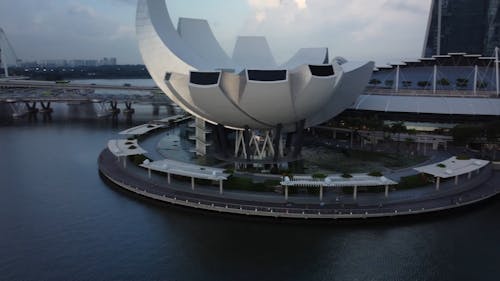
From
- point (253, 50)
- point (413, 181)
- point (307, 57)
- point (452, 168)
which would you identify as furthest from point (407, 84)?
point (413, 181)

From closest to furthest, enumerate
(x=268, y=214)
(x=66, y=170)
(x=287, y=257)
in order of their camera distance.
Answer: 1. (x=287, y=257)
2. (x=268, y=214)
3. (x=66, y=170)

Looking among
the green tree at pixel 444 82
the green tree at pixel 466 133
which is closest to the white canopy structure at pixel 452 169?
the green tree at pixel 466 133

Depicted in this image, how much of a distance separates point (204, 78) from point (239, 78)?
9.69 ft

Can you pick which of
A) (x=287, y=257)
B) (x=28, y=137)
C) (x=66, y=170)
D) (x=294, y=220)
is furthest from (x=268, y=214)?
(x=28, y=137)

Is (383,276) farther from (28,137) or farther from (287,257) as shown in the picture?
(28,137)

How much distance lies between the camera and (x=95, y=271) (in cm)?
2181

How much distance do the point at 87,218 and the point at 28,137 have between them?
3670 cm

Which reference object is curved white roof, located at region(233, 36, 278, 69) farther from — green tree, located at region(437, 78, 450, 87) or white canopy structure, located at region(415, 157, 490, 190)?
white canopy structure, located at region(415, 157, 490, 190)

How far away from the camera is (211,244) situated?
80.8ft

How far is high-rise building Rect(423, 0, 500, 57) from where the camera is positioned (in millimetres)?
71062

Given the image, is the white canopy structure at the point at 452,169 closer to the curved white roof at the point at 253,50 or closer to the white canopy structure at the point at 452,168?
the white canopy structure at the point at 452,168

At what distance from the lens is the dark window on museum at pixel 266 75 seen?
106 feet

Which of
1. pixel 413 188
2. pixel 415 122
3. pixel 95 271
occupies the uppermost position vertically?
pixel 415 122

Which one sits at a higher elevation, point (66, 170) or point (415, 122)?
point (415, 122)
